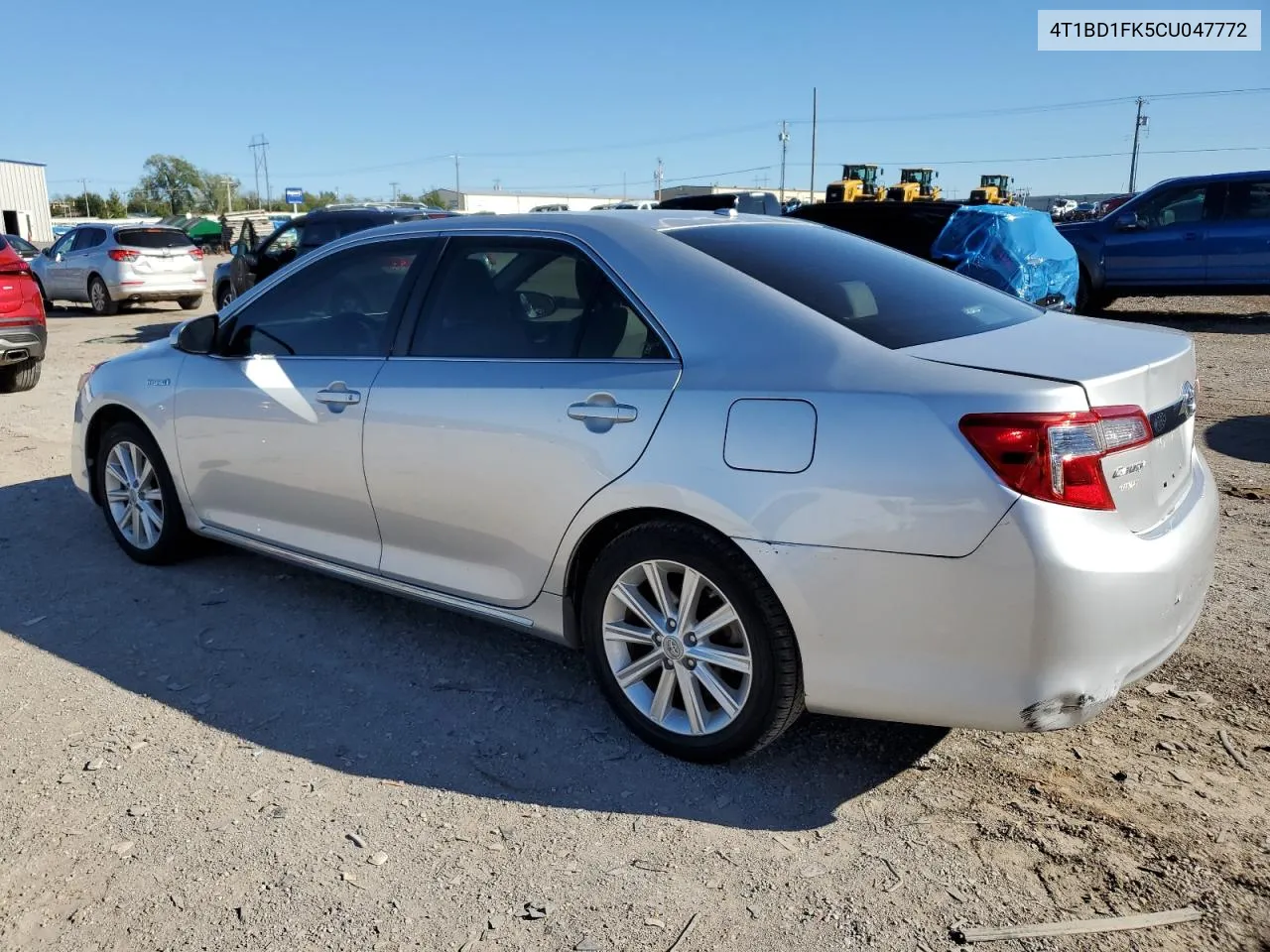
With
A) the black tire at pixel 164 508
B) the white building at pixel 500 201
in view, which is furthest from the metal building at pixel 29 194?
the black tire at pixel 164 508

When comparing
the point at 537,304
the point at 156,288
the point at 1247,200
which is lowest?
the point at 156,288

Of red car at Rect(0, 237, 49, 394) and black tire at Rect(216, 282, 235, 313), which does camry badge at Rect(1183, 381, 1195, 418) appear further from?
black tire at Rect(216, 282, 235, 313)

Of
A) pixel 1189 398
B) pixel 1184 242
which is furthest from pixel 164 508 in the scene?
pixel 1184 242

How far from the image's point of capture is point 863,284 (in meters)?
3.35

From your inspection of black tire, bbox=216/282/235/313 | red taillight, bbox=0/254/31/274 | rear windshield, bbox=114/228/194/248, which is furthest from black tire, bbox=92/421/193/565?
rear windshield, bbox=114/228/194/248

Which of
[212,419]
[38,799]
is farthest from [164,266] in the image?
[38,799]

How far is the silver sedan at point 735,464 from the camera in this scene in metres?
2.58

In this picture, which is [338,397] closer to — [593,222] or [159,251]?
[593,222]

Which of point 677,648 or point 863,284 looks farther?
point 863,284

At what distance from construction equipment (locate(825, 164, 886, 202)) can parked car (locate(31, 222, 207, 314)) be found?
57.0ft

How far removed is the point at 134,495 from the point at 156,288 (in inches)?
581

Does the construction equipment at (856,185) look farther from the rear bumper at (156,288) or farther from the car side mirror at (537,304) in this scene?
the car side mirror at (537,304)

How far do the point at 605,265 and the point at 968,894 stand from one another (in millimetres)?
2080

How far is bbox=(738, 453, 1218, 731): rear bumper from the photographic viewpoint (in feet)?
8.26
